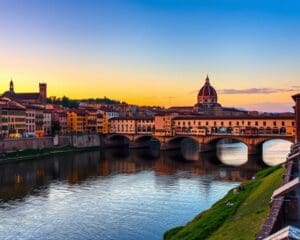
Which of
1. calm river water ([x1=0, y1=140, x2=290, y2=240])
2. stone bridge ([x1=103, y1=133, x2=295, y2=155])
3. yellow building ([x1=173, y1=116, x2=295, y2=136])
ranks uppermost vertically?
yellow building ([x1=173, y1=116, x2=295, y2=136])

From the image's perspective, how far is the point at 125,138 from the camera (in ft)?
274

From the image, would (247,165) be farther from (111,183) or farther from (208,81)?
(208,81)

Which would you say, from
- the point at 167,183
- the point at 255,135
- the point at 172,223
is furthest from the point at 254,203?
the point at 255,135

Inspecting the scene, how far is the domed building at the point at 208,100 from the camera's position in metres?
132

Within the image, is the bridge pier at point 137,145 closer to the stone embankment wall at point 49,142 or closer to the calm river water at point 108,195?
the stone embankment wall at point 49,142

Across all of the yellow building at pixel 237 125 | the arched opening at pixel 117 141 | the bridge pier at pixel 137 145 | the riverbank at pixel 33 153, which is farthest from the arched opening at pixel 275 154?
the riverbank at pixel 33 153

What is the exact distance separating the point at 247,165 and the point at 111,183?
704 inches

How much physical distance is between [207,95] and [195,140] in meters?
63.8

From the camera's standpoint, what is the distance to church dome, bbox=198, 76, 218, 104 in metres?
135

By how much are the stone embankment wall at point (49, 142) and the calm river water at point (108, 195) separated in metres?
6.41

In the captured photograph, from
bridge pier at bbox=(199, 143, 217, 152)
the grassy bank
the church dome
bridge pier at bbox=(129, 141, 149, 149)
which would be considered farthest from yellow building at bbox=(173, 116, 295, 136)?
the church dome

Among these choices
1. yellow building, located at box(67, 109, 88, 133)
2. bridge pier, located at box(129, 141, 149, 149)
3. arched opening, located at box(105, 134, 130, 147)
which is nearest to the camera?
bridge pier, located at box(129, 141, 149, 149)

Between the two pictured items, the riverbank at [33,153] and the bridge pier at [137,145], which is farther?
the bridge pier at [137,145]

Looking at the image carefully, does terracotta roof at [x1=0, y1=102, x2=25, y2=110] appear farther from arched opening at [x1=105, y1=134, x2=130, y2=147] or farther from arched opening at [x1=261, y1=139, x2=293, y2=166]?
arched opening at [x1=261, y1=139, x2=293, y2=166]
